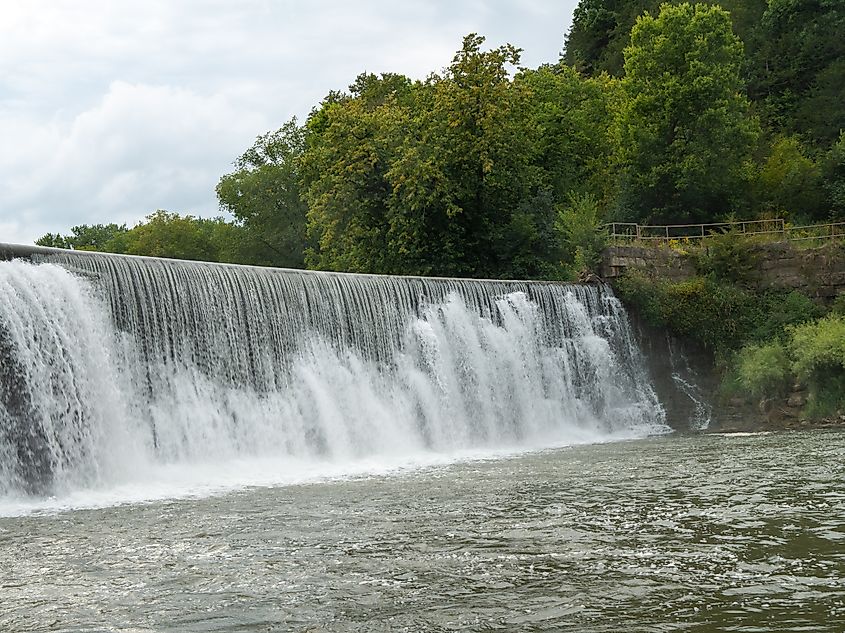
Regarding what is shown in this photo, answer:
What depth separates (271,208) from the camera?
61344mm

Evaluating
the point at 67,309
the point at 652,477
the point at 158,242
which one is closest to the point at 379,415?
the point at 67,309

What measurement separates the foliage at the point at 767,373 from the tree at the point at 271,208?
3282 centimetres

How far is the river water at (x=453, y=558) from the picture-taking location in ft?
24.2

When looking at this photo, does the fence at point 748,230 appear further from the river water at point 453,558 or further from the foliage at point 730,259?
the river water at point 453,558

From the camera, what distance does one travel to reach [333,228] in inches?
1615

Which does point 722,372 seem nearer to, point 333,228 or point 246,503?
point 333,228

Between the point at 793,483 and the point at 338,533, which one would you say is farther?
the point at 793,483

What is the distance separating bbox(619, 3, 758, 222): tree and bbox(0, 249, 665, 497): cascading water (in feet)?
44.4

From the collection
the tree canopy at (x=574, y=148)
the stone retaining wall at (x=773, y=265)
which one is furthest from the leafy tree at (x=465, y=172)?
the stone retaining wall at (x=773, y=265)

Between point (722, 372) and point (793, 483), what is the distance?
783 inches

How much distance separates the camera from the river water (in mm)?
7383

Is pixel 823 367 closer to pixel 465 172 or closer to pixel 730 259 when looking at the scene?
pixel 730 259

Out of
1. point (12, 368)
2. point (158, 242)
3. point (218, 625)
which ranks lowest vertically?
point (218, 625)

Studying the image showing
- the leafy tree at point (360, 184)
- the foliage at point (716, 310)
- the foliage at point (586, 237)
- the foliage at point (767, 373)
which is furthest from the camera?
the leafy tree at point (360, 184)
